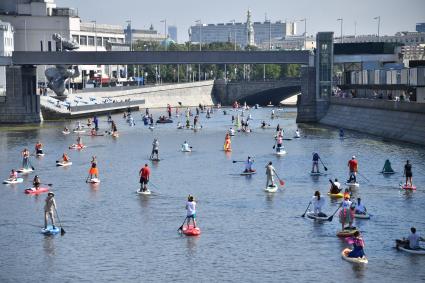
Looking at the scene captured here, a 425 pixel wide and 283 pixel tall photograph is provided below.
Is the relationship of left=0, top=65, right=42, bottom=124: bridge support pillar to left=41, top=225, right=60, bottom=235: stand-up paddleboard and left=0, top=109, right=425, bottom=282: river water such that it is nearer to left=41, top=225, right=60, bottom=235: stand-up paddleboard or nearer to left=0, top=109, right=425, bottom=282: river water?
left=0, top=109, right=425, bottom=282: river water

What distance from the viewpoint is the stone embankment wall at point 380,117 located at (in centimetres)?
10600

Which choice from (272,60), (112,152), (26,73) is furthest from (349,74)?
(112,152)

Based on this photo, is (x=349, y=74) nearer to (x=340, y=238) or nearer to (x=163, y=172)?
(x=163, y=172)

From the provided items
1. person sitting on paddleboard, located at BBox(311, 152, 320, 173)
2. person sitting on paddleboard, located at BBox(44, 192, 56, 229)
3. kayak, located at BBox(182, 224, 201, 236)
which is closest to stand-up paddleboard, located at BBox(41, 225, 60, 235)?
person sitting on paddleboard, located at BBox(44, 192, 56, 229)

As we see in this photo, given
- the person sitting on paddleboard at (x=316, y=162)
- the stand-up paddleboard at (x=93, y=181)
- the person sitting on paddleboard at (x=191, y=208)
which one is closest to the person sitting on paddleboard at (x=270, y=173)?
the person sitting on paddleboard at (x=316, y=162)

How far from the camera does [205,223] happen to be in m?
59.4

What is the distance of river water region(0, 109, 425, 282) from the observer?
48.0m

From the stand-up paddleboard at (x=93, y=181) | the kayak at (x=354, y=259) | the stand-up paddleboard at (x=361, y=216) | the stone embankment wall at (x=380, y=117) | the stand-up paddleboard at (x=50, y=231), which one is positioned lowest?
the kayak at (x=354, y=259)

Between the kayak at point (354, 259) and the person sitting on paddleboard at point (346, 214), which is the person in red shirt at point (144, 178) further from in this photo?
the kayak at point (354, 259)

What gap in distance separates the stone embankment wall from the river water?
3986mm

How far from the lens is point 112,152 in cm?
10481

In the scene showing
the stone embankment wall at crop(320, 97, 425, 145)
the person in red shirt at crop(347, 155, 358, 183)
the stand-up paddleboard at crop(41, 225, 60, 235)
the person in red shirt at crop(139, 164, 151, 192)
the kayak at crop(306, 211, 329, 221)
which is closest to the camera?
the stand-up paddleboard at crop(41, 225, 60, 235)

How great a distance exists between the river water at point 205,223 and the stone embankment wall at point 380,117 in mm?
3986

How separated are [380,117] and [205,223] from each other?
6598 cm
